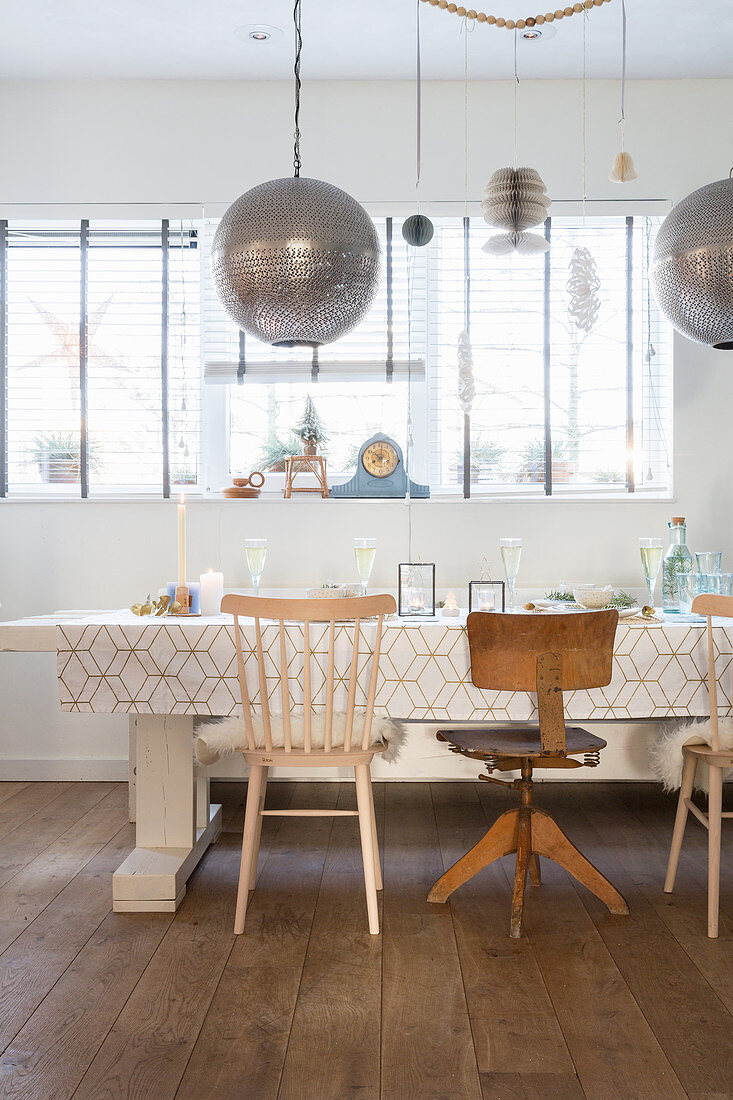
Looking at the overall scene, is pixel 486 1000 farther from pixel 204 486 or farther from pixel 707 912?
pixel 204 486

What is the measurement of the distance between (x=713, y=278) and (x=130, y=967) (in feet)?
6.29

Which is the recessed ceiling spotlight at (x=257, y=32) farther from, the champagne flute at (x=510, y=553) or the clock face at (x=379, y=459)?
the champagne flute at (x=510, y=553)

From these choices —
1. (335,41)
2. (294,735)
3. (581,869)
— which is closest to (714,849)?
(581,869)

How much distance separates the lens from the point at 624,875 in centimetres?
253

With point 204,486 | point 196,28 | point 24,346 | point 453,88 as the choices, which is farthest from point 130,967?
point 453,88

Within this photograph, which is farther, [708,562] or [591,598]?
[708,562]

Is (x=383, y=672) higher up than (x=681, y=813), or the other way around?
(x=383, y=672)

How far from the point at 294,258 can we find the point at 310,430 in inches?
71.6

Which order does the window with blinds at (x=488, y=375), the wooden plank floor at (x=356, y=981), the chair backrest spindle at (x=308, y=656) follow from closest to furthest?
the wooden plank floor at (x=356, y=981) → the chair backrest spindle at (x=308, y=656) → the window with blinds at (x=488, y=375)

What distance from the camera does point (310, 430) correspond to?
3488mm

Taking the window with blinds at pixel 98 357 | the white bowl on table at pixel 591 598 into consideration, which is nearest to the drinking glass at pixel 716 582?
the white bowl on table at pixel 591 598

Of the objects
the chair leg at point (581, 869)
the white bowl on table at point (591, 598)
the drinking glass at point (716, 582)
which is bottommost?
the chair leg at point (581, 869)

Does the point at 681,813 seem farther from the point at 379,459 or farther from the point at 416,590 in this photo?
the point at 379,459

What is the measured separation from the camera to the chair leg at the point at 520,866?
2135 millimetres
